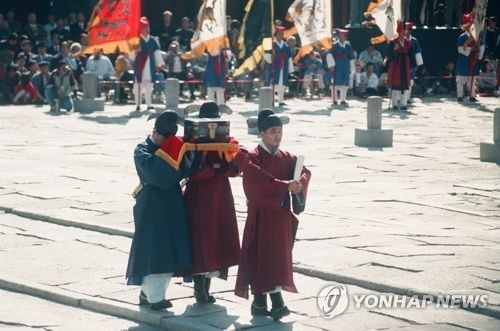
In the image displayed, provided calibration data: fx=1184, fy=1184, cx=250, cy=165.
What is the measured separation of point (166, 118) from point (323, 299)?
1.93 metres

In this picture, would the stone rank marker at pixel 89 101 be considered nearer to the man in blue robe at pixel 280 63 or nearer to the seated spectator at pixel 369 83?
the man in blue robe at pixel 280 63

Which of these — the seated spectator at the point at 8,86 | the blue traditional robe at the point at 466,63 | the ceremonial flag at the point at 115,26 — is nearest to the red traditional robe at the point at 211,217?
the ceremonial flag at the point at 115,26

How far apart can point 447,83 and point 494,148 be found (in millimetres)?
13201

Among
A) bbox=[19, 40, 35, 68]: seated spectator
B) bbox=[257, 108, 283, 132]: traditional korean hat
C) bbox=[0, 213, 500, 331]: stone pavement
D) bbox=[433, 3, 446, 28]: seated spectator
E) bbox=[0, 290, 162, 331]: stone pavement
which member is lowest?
bbox=[0, 290, 162, 331]: stone pavement

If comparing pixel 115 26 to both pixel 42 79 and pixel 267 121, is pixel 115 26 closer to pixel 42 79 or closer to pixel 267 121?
pixel 42 79

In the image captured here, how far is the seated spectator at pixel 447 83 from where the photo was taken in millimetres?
30938

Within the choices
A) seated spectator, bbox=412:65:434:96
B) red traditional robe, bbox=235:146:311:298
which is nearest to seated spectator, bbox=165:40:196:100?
seated spectator, bbox=412:65:434:96

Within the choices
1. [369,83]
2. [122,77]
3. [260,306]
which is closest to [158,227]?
[260,306]

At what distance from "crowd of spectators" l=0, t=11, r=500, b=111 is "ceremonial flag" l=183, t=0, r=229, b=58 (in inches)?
72.3

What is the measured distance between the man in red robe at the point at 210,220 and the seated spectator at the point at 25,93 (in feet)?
58.5

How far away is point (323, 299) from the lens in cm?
955

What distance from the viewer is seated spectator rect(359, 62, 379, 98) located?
97.6 ft

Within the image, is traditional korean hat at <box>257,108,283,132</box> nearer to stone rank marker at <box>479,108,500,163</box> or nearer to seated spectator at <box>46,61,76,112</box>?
stone rank marker at <box>479,108,500,163</box>

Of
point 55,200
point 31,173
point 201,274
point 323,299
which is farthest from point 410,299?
point 31,173
